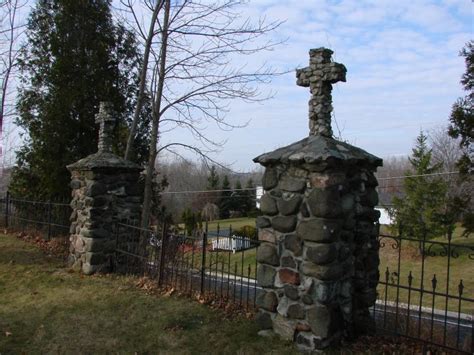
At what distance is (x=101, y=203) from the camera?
747cm

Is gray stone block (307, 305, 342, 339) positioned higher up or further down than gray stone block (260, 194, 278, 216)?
further down

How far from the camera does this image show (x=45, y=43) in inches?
481

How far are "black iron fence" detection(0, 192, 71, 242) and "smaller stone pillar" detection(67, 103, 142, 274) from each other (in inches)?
68.4

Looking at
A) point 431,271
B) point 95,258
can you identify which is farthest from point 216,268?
point 431,271

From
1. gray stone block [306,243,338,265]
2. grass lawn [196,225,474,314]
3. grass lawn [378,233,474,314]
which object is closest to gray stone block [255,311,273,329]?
gray stone block [306,243,338,265]

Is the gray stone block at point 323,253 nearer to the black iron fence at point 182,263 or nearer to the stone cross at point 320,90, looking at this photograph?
the stone cross at point 320,90

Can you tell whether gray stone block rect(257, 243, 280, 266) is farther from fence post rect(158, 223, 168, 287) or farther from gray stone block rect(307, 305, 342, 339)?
fence post rect(158, 223, 168, 287)

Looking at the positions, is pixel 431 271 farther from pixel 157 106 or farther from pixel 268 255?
pixel 268 255

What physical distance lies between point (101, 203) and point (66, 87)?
590 centimetres

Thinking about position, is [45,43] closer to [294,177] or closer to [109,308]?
[109,308]

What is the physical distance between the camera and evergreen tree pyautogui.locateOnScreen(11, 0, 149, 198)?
467 inches

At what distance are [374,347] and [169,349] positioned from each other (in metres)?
2.01

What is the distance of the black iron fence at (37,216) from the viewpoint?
998cm

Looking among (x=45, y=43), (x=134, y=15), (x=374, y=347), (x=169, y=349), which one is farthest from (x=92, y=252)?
(x=45, y=43)
